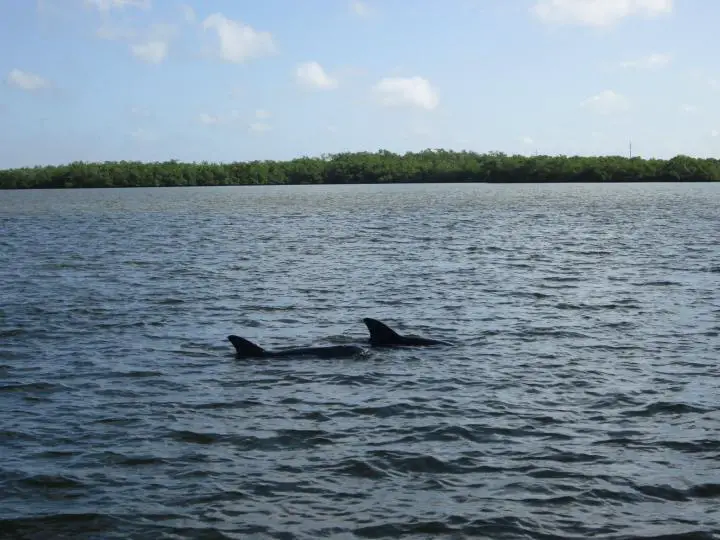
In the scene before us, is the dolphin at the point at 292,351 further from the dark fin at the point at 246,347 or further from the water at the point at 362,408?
the water at the point at 362,408

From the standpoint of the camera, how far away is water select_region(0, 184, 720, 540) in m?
11.6

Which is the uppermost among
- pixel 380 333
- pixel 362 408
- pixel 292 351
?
pixel 380 333

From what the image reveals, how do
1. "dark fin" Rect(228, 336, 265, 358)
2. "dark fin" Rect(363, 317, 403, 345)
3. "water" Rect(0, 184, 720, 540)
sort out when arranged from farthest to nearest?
"dark fin" Rect(363, 317, 403, 345), "dark fin" Rect(228, 336, 265, 358), "water" Rect(0, 184, 720, 540)

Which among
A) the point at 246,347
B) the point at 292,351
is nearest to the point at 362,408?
the point at 292,351

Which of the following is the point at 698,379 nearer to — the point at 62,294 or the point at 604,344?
the point at 604,344

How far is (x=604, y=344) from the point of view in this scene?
852 inches

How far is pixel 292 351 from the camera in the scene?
67.4 ft

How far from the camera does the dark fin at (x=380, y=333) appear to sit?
21.2 meters

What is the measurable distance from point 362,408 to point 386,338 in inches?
201

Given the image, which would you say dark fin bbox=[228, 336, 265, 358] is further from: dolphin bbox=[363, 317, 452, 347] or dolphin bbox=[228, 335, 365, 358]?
dolphin bbox=[363, 317, 452, 347]

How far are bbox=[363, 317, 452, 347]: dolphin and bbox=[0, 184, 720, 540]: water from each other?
2.00ft

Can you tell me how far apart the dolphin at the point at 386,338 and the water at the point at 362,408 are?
2.00 ft

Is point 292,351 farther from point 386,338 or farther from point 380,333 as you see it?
point 386,338

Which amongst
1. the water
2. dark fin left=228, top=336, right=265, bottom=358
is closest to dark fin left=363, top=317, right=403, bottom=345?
the water
